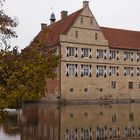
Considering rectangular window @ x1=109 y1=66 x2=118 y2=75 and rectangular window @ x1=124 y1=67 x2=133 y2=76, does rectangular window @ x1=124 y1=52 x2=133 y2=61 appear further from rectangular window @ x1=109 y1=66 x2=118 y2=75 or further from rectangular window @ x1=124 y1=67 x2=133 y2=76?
rectangular window @ x1=109 y1=66 x2=118 y2=75

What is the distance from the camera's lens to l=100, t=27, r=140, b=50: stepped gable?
52469 millimetres

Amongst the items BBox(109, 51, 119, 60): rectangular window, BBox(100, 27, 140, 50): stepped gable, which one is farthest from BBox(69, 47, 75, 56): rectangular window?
BBox(109, 51, 119, 60): rectangular window

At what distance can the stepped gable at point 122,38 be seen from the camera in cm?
5247

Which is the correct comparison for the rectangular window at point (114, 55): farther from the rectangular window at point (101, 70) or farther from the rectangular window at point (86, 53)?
the rectangular window at point (86, 53)

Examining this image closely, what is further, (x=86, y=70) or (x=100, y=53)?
(x=100, y=53)

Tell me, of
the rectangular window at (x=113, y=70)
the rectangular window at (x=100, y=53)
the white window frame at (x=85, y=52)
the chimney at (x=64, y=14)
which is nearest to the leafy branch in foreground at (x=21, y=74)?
the white window frame at (x=85, y=52)

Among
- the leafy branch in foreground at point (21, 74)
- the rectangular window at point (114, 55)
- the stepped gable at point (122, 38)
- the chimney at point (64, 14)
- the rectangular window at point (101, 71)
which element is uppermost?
the chimney at point (64, 14)

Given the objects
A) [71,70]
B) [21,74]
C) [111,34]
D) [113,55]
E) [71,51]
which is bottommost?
[21,74]

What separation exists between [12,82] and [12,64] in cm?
40

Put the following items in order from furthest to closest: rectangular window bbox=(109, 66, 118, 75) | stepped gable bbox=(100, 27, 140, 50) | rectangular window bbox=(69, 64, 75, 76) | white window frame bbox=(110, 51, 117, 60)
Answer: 1. stepped gable bbox=(100, 27, 140, 50)
2. white window frame bbox=(110, 51, 117, 60)
3. rectangular window bbox=(109, 66, 118, 75)
4. rectangular window bbox=(69, 64, 75, 76)

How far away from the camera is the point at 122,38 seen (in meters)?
54.6

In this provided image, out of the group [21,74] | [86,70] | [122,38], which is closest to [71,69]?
[86,70]

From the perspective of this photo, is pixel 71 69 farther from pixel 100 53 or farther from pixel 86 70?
pixel 100 53

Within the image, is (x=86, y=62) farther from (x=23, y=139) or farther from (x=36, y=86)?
(x=36, y=86)
